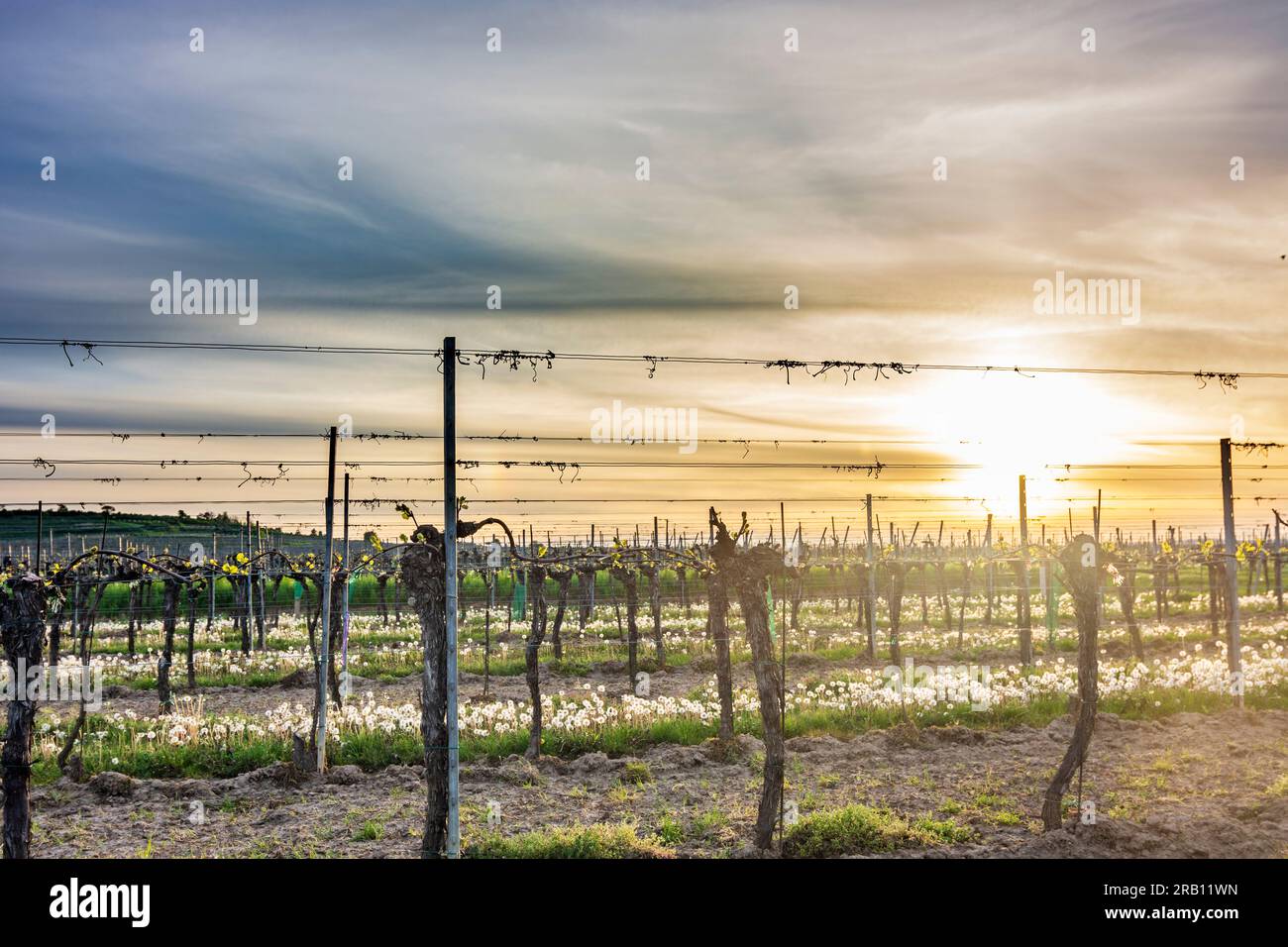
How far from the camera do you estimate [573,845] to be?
10.2 m

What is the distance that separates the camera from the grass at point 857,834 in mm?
10273

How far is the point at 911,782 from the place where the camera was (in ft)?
43.6

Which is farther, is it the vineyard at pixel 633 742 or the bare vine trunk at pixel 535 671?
the bare vine trunk at pixel 535 671

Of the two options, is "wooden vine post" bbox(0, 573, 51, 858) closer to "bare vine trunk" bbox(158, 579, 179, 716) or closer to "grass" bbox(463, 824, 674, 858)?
"grass" bbox(463, 824, 674, 858)

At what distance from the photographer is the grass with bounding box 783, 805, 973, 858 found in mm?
10273

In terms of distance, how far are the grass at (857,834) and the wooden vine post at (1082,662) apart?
1171 mm

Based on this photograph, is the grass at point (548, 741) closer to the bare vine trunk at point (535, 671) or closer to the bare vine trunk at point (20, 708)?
the bare vine trunk at point (535, 671)

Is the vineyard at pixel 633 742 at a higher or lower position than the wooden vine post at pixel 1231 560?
lower

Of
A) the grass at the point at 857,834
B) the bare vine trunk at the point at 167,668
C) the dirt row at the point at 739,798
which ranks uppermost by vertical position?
the bare vine trunk at the point at 167,668

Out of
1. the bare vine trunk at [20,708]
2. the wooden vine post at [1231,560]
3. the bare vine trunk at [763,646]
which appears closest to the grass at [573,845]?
the bare vine trunk at [763,646]

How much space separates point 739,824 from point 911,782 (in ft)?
10.7

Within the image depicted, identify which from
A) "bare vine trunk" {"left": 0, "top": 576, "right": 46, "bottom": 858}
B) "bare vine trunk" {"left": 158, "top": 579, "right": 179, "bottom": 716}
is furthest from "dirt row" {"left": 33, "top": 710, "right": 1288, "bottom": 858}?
"bare vine trunk" {"left": 158, "top": 579, "right": 179, "bottom": 716}

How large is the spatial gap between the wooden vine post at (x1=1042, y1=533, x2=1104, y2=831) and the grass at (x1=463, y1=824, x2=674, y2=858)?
4679 millimetres

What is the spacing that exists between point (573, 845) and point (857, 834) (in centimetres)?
322
